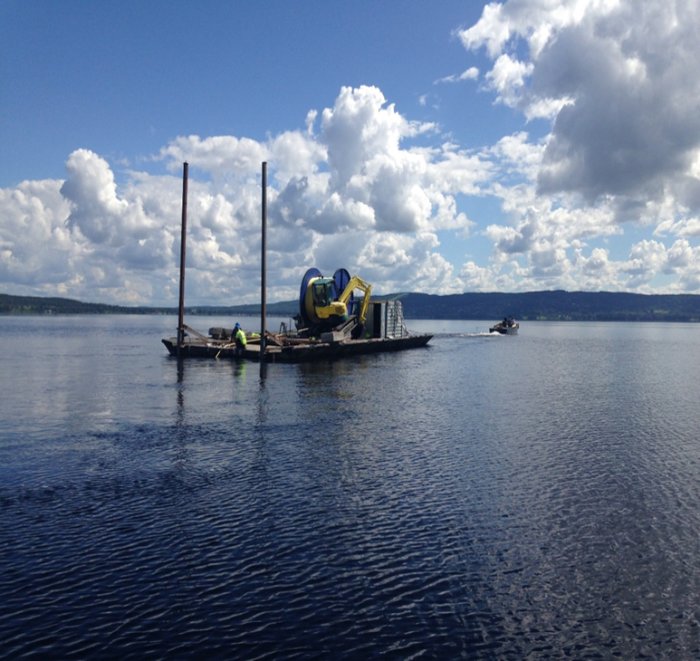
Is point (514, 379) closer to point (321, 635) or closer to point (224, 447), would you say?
point (224, 447)

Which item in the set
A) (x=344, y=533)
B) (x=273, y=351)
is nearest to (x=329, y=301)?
(x=273, y=351)

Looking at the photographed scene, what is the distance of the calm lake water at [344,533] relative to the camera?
10859mm

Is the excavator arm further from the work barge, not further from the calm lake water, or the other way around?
the calm lake water

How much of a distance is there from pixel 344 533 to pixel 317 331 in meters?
59.8

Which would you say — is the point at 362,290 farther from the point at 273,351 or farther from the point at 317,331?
the point at 273,351

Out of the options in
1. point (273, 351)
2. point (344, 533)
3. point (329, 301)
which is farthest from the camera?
point (329, 301)

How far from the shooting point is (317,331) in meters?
75.0

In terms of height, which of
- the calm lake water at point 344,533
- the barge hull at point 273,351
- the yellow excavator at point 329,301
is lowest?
the calm lake water at point 344,533

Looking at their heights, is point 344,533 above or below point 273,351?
below

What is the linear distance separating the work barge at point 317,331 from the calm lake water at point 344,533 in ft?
83.0

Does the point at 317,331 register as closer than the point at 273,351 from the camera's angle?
No

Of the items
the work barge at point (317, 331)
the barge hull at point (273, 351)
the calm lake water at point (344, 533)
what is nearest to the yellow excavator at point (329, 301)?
the work barge at point (317, 331)

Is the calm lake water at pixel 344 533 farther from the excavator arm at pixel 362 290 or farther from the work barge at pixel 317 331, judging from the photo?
the excavator arm at pixel 362 290

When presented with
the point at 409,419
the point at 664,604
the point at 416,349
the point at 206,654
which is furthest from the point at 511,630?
the point at 416,349
